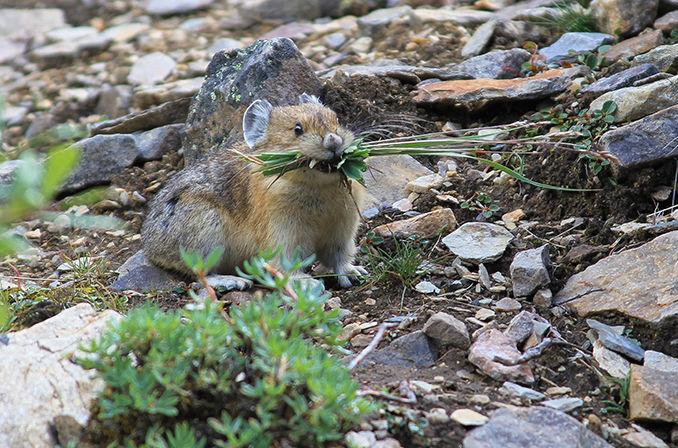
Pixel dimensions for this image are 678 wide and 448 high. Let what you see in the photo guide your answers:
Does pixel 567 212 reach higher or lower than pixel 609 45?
lower

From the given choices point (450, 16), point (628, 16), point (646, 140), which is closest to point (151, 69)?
point (450, 16)

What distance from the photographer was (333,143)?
6656 millimetres

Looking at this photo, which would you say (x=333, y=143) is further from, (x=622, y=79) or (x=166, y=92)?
(x=166, y=92)

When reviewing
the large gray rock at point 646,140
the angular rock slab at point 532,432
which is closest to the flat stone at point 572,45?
the large gray rock at point 646,140

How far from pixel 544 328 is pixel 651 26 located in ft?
15.5

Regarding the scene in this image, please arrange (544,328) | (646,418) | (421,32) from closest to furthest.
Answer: (646,418) < (544,328) < (421,32)

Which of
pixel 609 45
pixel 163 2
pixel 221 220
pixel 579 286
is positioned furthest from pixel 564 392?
pixel 163 2

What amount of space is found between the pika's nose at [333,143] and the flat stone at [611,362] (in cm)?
221

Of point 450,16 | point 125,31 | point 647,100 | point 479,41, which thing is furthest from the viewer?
point 125,31

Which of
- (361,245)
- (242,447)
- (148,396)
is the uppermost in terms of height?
(148,396)

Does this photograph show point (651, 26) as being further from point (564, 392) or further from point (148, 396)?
point (148, 396)

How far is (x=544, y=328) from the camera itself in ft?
19.6

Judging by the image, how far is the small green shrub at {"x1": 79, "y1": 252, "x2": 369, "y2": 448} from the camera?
12.2 feet

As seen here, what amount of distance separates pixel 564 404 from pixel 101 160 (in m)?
6.35
